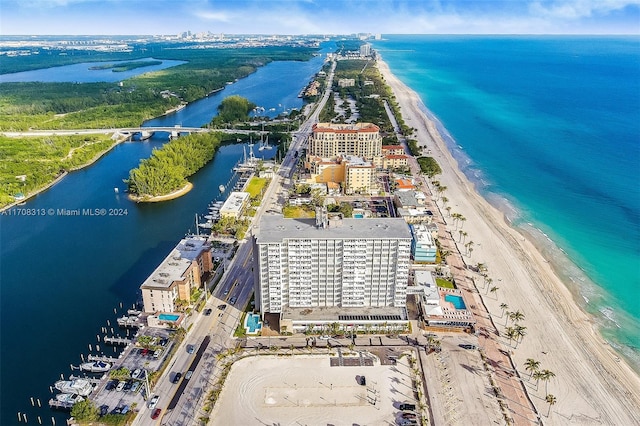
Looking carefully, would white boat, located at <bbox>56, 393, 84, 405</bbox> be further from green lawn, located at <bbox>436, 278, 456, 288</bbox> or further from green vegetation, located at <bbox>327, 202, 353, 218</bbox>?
green vegetation, located at <bbox>327, 202, 353, 218</bbox>

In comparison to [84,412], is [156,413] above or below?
below

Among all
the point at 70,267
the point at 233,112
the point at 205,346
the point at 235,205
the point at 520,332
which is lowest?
the point at 205,346

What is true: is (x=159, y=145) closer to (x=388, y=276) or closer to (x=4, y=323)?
(x=4, y=323)

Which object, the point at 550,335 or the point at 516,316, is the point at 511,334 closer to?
the point at 516,316

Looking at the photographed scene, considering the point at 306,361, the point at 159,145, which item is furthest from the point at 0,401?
the point at 159,145

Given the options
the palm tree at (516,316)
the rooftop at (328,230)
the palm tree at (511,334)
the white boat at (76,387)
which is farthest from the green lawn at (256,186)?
the palm tree at (511,334)

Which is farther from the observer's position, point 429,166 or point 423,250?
point 429,166

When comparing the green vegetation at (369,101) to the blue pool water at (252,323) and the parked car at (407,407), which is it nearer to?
the blue pool water at (252,323)

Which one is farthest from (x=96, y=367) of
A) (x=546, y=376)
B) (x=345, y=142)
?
(x=345, y=142)
